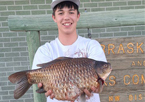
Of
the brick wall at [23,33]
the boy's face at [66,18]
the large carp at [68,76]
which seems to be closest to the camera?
the large carp at [68,76]

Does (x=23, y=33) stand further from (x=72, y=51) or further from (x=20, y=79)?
(x=20, y=79)

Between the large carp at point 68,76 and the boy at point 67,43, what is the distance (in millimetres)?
215

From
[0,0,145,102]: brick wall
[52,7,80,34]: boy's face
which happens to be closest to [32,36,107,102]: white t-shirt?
[52,7,80,34]: boy's face

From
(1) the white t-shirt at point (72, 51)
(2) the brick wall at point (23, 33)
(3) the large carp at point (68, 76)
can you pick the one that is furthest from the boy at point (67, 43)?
(2) the brick wall at point (23, 33)

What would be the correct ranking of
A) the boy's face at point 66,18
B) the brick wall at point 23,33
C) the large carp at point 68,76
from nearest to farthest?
the large carp at point 68,76 → the boy's face at point 66,18 → the brick wall at point 23,33

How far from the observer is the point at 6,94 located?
3350 millimetres

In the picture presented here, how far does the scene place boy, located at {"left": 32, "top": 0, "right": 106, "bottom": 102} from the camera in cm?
129

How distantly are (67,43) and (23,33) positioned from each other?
204 centimetres

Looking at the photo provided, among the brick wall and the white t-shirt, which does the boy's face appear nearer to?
the white t-shirt

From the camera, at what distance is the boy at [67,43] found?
4.22 ft

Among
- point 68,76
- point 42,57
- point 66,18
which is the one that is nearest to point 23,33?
point 42,57

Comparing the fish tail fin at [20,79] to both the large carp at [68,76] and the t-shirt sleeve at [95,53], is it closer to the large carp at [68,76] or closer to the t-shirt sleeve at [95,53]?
the large carp at [68,76]

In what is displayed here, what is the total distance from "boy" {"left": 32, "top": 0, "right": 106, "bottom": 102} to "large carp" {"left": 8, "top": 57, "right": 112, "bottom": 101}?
22 centimetres

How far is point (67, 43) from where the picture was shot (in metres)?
1.39
